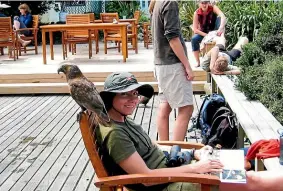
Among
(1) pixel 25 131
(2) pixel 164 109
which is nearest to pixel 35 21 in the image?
(1) pixel 25 131

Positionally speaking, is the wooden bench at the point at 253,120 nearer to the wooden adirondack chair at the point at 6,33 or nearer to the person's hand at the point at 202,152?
the person's hand at the point at 202,152

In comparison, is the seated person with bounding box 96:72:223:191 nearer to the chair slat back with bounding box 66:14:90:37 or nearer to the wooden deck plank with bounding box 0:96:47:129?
the wooden deck plank with bounding box 0:96:47:129

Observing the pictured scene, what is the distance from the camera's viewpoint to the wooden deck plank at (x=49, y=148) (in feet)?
14.2

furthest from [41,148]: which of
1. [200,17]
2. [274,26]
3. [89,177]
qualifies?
[200,17]

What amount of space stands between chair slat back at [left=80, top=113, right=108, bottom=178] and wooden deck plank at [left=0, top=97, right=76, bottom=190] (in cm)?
190

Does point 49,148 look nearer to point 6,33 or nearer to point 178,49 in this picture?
point 178,49

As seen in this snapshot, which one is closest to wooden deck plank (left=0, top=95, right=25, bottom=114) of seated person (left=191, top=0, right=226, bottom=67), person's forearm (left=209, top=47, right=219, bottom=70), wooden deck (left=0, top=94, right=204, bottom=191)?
wooden deck (left=0, top=94, right=204, bottom=191)

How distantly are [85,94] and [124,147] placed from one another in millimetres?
450

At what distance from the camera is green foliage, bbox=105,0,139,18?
712 inches

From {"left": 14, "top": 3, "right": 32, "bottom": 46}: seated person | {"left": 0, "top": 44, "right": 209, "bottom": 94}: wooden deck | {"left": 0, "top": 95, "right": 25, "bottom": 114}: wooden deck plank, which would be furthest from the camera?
{"left": 14, "top": 3, "right": 32, "bottom": 46}: seated person

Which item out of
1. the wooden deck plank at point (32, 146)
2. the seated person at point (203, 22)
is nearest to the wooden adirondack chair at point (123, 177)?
the wooden deck plank at point (32, 146)

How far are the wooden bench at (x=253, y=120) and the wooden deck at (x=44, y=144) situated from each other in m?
0.94

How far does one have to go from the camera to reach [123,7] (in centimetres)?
1859

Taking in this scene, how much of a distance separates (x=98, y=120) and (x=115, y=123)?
0.09 m
